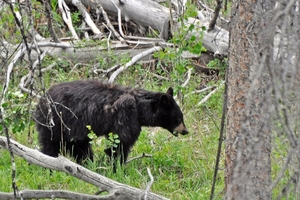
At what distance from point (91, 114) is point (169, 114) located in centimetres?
100

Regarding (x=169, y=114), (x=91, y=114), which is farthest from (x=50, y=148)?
(x=169, y=114)

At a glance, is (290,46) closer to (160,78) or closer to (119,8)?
(160,78)

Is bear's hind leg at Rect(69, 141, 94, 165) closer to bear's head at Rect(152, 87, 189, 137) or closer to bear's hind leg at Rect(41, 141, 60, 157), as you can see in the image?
bear's hind leg at Rect(41, 141, 60, 157)

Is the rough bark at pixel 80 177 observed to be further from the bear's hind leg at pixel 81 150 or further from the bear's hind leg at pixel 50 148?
the bear's hind leg at pixel 81 150

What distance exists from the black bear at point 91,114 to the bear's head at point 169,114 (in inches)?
1.2

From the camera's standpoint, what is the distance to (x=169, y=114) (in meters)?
7.12

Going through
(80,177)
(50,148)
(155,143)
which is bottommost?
(155,143)

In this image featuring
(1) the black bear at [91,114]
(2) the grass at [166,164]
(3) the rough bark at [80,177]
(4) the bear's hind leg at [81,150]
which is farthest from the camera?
(4) the bear's hind leg at [81,150]

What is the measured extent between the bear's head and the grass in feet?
0.61

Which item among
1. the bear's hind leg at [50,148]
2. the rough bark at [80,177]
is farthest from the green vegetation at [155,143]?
the rough bark at [80,177]

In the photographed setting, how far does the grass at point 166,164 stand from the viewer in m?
5.99

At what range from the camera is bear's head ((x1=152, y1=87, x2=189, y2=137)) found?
23.0ft

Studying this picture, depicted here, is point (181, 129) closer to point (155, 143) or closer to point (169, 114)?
point (169, 114)

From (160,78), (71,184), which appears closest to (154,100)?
(71,184)
